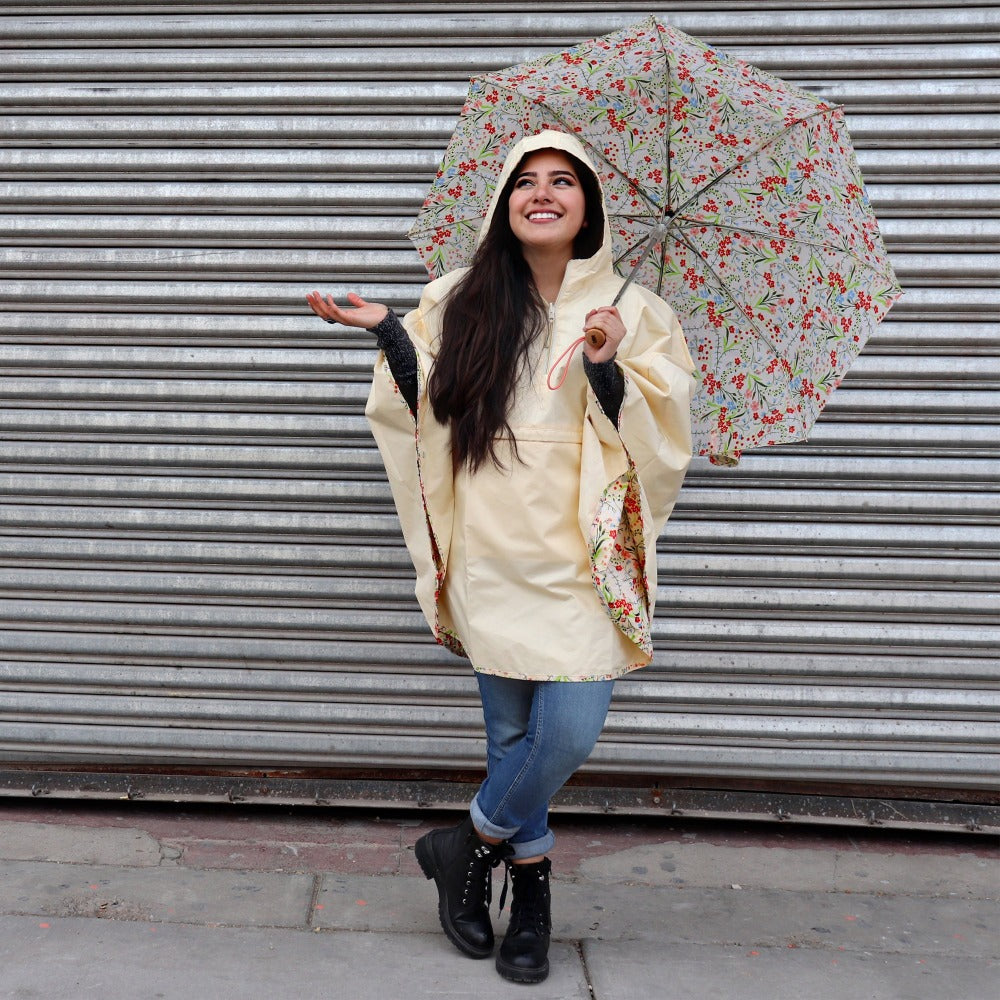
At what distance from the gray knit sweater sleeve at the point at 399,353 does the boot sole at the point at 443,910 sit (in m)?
1.25

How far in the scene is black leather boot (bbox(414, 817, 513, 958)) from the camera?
9.74ft

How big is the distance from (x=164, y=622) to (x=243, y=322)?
1.05 meters

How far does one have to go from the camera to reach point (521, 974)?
113 inches

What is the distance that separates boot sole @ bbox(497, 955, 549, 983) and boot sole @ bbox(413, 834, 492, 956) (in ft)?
0.37

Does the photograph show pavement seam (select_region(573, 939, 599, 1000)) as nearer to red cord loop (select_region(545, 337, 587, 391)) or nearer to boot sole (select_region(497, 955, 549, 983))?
boot sole (select_region(497, 955, 549, 983))

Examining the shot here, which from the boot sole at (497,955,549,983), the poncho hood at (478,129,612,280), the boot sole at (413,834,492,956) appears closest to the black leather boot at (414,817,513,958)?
the boot sole at (413,834,492,956)

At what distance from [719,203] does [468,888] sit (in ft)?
6.17

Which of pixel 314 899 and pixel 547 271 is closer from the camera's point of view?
pixel 547 271

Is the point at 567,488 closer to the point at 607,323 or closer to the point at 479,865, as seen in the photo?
the point at 607,323

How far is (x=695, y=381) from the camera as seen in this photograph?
9.23 ft

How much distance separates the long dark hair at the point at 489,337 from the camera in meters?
2.68

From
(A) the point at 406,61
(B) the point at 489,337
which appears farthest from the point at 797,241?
(A) the point at 406,61

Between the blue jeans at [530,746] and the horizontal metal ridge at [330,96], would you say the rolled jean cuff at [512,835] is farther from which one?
the horizontal metal ridge at [330,96]

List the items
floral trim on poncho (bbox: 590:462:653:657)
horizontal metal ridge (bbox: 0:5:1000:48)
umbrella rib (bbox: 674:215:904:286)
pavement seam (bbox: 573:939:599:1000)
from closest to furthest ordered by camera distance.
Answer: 1. floral trim on poncho (bbox: 590:462:653:657)
2. umbrella rib (bbox: 674:215:904:286)
3. pavement seam (bbox: 573:939:599:1000)
4. horizontal metal ridge (bbox: 0:5:1000:48)
